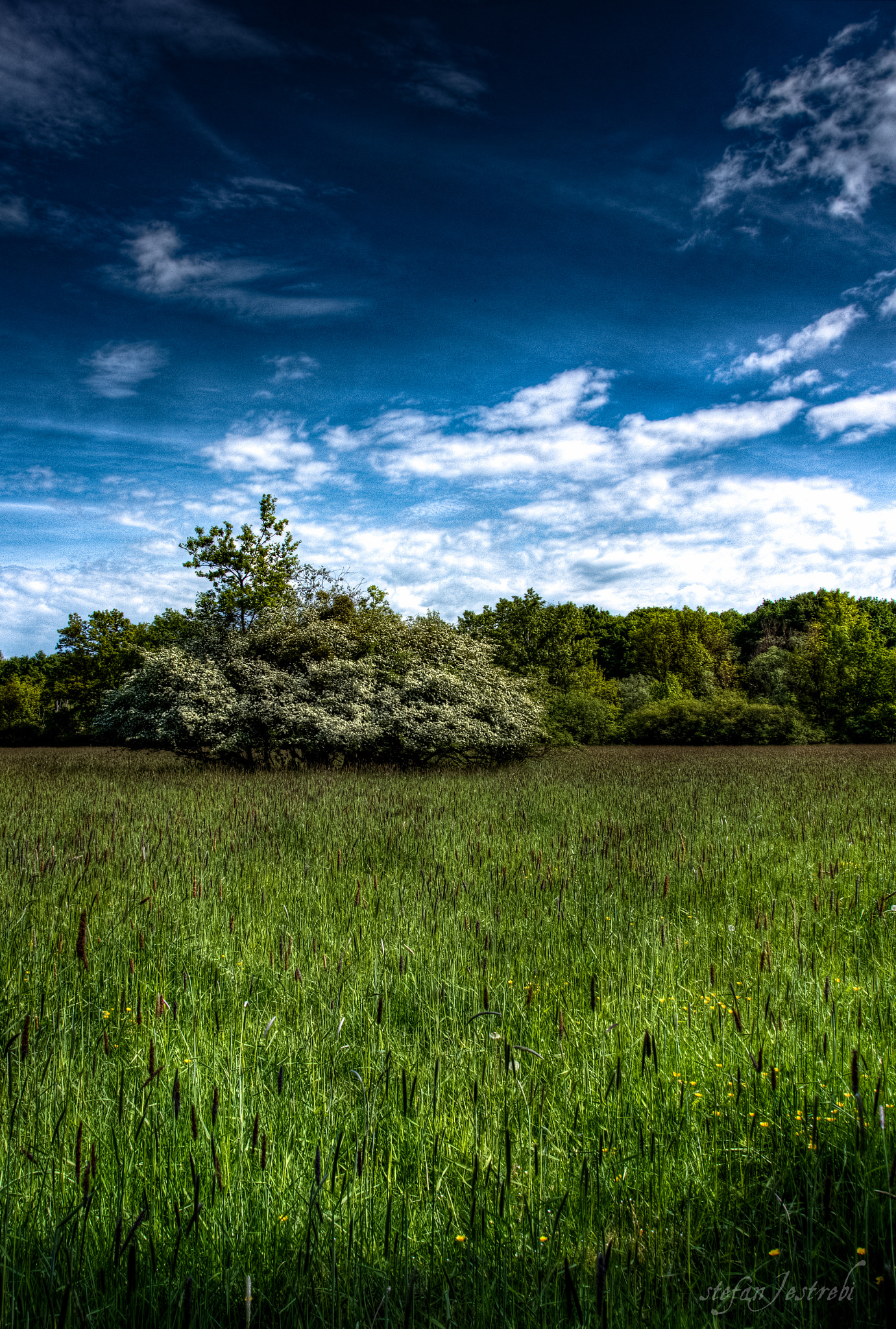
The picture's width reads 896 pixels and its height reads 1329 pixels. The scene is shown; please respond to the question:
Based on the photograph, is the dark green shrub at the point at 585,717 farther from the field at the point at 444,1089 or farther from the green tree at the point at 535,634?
the field at the point at 444,1089

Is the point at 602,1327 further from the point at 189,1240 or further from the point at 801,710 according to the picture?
the point at 801,710

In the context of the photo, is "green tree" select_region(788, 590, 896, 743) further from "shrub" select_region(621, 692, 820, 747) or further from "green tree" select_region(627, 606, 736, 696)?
"green tree" select_region(627, 606, 736, 696)

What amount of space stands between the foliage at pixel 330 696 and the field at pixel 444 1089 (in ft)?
36.6

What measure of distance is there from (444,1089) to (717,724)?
3476 centimetres

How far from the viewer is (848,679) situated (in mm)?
36906

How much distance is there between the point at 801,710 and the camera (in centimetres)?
3866

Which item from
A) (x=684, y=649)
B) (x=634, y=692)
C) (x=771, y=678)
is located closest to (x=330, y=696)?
(x=634, y=692)

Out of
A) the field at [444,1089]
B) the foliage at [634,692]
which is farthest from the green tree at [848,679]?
the field at [444,1089]

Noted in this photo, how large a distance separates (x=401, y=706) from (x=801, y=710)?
2994 centimetres

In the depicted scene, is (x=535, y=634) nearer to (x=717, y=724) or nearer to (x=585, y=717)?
(x=585, y=717)

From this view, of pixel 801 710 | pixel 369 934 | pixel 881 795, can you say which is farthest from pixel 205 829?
pixel 801 710

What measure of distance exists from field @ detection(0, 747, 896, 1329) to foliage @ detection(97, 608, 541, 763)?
36.6 ft

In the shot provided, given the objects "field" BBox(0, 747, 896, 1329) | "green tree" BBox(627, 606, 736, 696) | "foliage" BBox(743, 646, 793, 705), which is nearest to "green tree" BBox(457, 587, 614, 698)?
"green tree" BBox(627, 606, 736, 696)

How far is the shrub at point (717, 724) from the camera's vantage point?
33.8 metres
